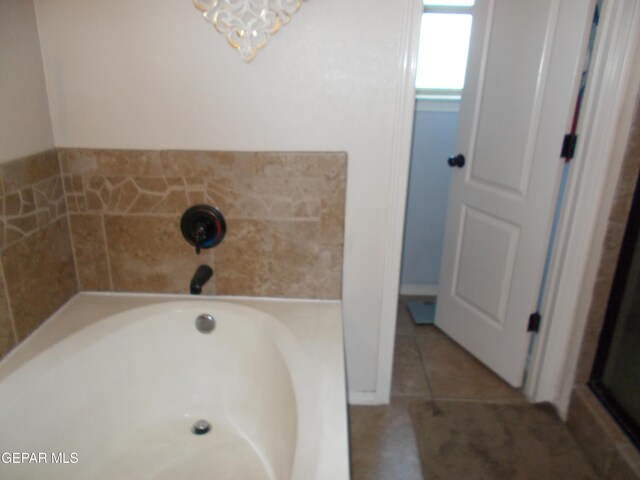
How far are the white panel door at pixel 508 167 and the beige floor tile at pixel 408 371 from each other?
0.26 meters

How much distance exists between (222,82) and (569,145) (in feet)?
4.12

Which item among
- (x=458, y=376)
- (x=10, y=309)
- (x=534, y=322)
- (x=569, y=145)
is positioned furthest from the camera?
(x=458, y=376)

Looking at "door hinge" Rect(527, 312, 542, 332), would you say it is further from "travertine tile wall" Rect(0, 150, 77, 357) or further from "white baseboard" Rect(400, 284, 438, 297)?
"travertine tile wall" Rect(0, 150, 77, 357)

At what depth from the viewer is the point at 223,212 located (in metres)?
1.49

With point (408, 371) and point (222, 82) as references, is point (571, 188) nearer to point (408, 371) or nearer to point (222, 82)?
point (408, 371)

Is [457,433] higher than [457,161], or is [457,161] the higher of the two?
[457,161]

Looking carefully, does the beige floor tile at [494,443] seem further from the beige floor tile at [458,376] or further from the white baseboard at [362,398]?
the white baseboard at [362,398]

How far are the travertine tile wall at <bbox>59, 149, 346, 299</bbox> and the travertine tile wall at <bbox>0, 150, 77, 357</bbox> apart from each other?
67 mm

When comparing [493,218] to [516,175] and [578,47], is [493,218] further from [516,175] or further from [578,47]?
[578,47]

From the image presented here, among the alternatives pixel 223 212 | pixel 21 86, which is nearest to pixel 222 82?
pixel 223 212

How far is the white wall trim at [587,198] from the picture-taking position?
1405mm

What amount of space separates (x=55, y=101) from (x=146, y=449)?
1149 millimetres

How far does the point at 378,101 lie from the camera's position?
1.38 metres

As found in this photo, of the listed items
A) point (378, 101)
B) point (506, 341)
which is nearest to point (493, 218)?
point (506, 341)
